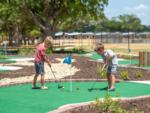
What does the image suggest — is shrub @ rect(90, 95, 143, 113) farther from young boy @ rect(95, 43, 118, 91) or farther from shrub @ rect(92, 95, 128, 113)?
young boy @ rect(95, 43, 118, 91)

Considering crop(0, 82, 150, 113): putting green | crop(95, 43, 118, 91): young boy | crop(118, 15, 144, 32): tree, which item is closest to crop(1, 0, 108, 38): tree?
crop(0, 82, 150, 113): putting green

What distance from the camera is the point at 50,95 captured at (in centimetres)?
1229

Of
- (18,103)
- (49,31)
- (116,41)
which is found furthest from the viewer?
(116,41)

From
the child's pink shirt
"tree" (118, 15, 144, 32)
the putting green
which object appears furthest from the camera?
"tree" (118, 15, 144, 32)

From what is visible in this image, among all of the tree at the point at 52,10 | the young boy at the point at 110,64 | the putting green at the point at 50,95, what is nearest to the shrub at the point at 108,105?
the putting green at the point at 50,95

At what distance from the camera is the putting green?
1023cm

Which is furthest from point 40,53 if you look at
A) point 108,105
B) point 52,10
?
point 52,10

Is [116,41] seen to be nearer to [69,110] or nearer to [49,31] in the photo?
[49,31]

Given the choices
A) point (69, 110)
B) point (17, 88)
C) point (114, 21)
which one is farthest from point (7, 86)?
point (114, 21)

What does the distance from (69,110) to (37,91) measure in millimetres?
4202

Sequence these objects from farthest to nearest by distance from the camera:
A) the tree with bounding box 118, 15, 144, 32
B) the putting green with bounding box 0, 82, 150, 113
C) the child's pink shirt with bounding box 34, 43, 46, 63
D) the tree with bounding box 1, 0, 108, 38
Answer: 1. the tree with bounding box 118, 15, 144, 32
2. the tree with bounding box 1, 0, 108, 38
3. the child's pink shirt with bounding box 34, 43, 46, 63
4. the putting green with bounding box 0, 82, 150, 113

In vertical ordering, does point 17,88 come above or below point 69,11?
below

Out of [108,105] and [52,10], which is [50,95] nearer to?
[108,105]

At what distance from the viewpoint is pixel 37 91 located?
518 inches
